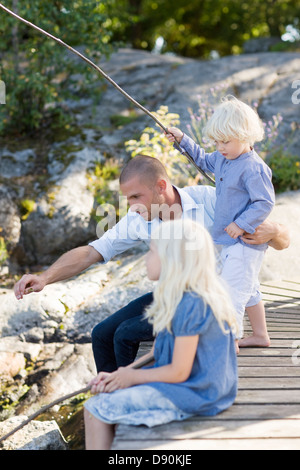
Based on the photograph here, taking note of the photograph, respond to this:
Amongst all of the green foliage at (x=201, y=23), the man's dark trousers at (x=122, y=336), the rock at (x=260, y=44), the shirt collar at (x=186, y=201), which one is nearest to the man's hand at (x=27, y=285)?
the man's dark trousers at (x=122, y=336)

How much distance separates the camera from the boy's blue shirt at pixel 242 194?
294cm

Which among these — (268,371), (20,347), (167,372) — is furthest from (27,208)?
(167,372)

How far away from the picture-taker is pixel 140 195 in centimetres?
297

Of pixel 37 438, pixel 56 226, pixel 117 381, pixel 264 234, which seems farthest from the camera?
pixel 56 226

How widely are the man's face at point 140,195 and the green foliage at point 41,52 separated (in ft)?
13.5

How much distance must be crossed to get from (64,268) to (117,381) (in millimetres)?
960

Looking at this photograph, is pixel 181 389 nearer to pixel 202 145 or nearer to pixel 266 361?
pixel 266 361

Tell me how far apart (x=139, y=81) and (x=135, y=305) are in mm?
5875

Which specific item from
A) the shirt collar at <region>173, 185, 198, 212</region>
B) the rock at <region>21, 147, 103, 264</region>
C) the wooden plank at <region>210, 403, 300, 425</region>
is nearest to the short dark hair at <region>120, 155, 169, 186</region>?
the shirt collar at <region>173, 185, 198, 212</region>

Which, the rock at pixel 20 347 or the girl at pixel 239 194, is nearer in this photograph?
the girl at pixel 239 194

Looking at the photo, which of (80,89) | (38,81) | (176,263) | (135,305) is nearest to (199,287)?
(176,263)

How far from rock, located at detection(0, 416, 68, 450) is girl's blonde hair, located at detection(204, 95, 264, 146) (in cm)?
217

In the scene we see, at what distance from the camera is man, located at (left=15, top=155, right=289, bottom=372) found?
2.97 m

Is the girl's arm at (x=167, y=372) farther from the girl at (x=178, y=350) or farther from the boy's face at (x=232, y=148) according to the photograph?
the boy's face at (x=232, y=148)
